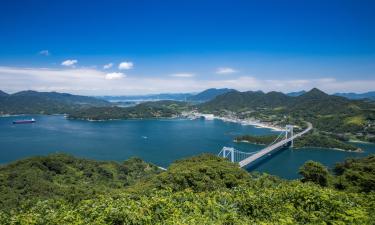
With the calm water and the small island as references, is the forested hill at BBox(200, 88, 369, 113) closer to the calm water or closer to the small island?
the small island

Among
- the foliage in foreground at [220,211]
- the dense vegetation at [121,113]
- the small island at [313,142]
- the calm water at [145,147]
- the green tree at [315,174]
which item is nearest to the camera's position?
the foliage in foreground at [220,211]

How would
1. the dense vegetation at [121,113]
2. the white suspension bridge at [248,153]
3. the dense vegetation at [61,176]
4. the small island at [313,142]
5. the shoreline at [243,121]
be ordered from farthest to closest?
the dense vegetation at [121,113] → the shoreline at [243,121] → the small island at [313,142] → the white suspension bridge at [248,153] → the dense vegetation at [61,176]

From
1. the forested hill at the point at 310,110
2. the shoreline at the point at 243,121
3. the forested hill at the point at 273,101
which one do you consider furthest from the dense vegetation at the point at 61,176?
the forested hill at the point at 273,101

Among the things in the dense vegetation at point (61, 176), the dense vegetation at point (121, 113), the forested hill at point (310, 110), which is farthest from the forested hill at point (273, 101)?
the dense vegetation at point (61, 176)

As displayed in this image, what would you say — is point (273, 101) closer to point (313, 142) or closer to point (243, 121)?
point (243, 121)

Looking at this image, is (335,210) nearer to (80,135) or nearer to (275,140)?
(275,140)

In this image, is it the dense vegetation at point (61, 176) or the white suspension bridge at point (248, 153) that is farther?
the white suspension bridge at point (248, 153)

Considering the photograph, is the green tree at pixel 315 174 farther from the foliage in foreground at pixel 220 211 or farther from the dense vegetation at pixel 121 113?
the dense vegetation at pixel 121 113

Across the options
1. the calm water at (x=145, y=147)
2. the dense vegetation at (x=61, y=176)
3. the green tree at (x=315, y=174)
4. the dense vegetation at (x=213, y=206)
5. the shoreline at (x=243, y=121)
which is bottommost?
the calm water at (x=145, y=147)

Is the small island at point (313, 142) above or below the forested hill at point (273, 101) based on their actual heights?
below
